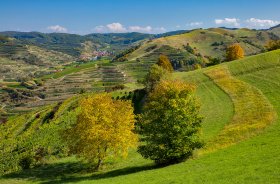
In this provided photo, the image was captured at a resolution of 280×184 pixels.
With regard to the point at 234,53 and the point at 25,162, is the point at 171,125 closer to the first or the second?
the point at 25,162

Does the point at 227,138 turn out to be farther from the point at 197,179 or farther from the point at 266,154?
the point at 197,179

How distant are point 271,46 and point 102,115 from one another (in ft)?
414

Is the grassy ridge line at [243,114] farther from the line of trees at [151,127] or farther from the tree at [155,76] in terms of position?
the tree at [155,76]

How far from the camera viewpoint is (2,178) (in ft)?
178

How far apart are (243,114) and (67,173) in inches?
1362

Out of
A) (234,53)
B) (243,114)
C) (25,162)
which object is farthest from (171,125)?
(234,53)

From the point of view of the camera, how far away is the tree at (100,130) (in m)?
49.8

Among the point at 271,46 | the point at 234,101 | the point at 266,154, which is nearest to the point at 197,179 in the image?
the point at 266,154

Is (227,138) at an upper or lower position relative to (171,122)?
lower

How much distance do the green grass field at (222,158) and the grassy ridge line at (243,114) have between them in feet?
0.55

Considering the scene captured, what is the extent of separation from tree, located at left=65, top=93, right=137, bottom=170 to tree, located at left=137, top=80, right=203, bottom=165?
3113 millimetres

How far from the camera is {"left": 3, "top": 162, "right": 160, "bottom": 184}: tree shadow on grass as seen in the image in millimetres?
47875

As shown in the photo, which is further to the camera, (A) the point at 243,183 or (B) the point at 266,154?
(B) the point at 266,154

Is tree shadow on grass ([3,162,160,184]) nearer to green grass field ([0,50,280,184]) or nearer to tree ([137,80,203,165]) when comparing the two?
green grass field ([0,50,280,184])
